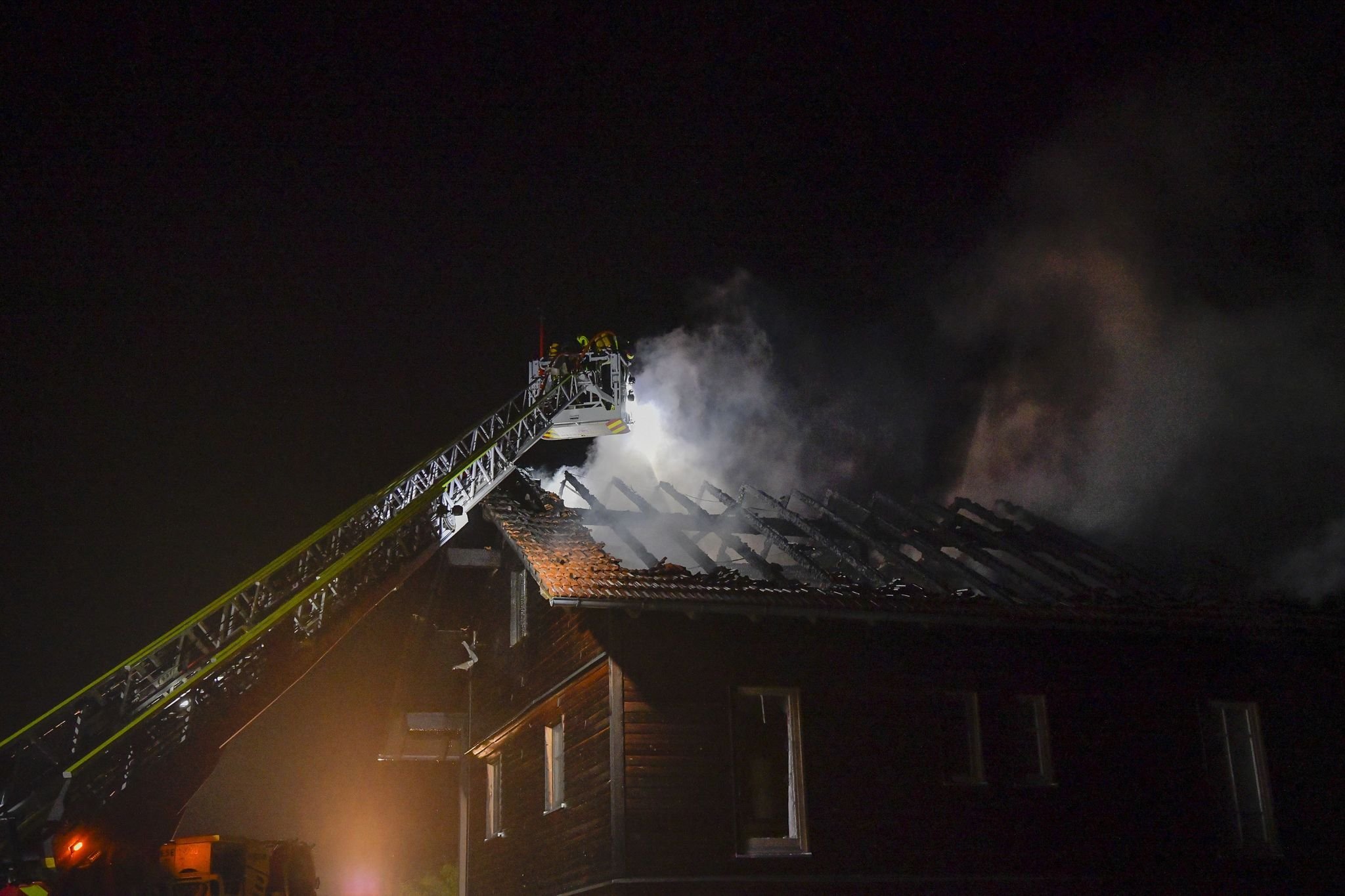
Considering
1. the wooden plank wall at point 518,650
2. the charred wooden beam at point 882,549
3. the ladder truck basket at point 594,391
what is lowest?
the wooden plank wall at point 518,650

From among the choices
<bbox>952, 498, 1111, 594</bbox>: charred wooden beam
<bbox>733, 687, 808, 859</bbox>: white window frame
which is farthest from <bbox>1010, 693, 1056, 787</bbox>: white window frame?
<bbox>733, 687, 808, 859</bbox>: white window frame

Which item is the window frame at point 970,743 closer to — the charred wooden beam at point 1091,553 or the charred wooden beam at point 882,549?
the charred wooden beam at point 882,549

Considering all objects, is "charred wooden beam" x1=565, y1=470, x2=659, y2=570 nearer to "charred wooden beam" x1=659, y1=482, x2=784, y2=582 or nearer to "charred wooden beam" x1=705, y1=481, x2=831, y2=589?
"charred wooden beam" x1=659, y1=482, x2=784, y2=582

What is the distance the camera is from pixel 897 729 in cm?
1410

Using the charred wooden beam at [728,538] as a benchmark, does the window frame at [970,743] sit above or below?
below

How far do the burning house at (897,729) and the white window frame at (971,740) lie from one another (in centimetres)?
4

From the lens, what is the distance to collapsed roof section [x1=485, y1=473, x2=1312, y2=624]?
13.0 m

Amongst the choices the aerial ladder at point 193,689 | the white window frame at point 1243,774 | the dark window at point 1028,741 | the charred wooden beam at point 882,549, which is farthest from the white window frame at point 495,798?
the white window frame at point 1243,774

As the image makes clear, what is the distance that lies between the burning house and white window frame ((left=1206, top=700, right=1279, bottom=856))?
38 mm

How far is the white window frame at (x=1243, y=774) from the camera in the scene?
15.2 metres

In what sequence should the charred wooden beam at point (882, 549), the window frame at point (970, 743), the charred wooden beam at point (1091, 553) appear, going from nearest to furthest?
the window frame at point (970, 743), the charred wooden beam at point (882, 549), the charred wooden beam at point (1091, 553)

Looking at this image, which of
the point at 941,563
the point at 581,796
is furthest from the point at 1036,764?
the point at 581,796

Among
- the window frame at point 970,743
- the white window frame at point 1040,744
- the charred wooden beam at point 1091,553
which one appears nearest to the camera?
the window frame at point 970,743

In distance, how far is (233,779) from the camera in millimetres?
34281
